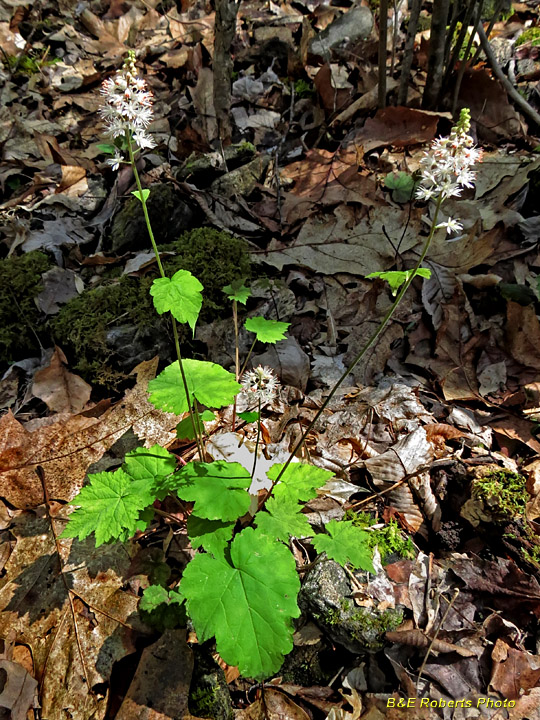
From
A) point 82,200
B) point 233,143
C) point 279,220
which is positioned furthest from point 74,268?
point 233,143

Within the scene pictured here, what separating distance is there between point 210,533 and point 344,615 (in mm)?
629

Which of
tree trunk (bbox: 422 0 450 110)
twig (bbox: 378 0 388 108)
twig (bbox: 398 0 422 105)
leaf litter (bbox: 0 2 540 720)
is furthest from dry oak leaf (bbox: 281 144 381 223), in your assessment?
tree trunk (bbox: 422 0 450 110)

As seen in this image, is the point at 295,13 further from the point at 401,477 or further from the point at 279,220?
the point at 401,477

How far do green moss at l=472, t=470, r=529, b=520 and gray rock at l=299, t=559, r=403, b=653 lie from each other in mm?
618

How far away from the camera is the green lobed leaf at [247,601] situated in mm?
1471

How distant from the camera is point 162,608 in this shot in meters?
1.87

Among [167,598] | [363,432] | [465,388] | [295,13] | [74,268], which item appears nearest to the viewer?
[167,598]

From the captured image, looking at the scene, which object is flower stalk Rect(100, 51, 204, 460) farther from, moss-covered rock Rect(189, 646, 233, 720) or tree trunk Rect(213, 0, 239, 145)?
tree trunk Rect(213, 0, 239, 145)

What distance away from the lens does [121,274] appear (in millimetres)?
3262

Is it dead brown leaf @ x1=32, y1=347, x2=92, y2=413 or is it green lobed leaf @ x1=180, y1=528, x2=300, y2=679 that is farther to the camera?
dead brown leaf @ x1=32, y1=347, x2=92, y2=413

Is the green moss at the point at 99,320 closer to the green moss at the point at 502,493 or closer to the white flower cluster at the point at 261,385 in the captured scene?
the white flower cluster at the point at 261,385

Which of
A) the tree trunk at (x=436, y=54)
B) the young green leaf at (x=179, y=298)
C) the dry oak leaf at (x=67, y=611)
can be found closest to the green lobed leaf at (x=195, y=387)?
the young green leaf at (x=179, y=298)

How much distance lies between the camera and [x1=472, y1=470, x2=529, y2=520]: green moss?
76.7 inches

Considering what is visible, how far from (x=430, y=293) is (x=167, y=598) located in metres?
2.47
